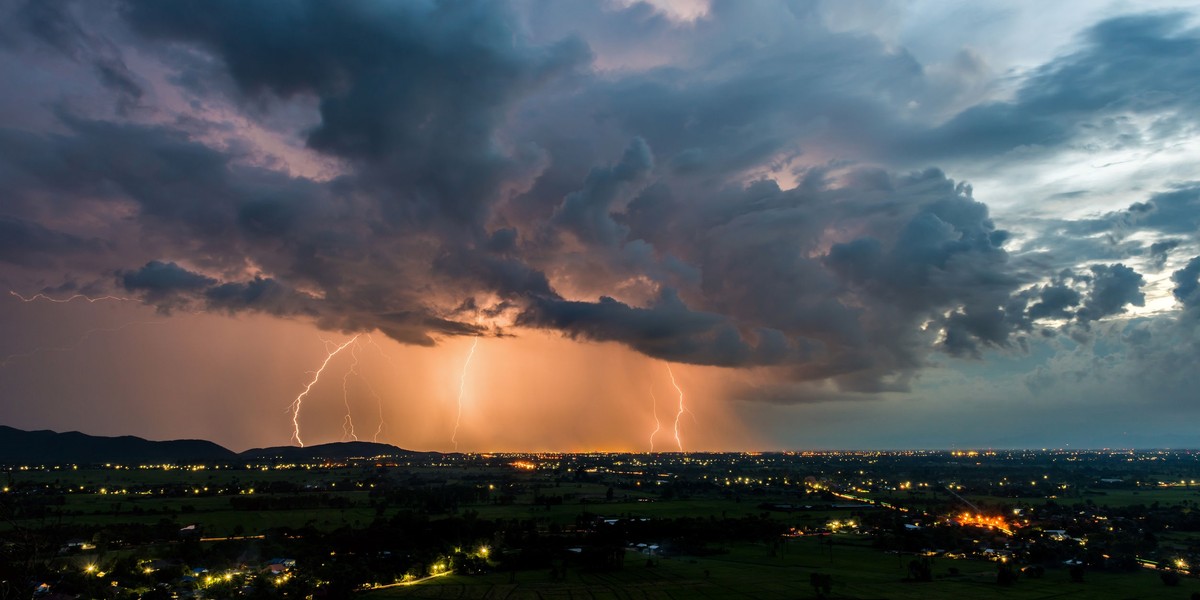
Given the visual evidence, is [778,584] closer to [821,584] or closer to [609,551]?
[821,584]

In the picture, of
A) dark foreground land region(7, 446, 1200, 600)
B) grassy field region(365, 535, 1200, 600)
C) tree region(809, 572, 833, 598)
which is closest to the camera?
tree region(809, 572, 833, 598)

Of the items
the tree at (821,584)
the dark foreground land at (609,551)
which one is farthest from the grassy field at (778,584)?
the tree at (821,584)

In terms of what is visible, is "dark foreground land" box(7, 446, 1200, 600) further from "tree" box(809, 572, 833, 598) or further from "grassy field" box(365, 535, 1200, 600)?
"grassy field" box(365, 535, 1200, 600)

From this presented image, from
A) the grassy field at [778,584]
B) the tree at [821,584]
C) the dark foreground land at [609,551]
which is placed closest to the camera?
the tree at [821,584]

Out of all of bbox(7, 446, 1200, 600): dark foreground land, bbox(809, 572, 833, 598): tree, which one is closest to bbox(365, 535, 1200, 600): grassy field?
bbox(7, 446, 1200, 600): dark foreground land

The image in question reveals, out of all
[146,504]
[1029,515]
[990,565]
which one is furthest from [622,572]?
[146,504]

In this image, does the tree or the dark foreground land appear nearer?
the tree

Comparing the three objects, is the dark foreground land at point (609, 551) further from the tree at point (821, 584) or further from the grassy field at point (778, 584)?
the grassy field at point (778, 584)

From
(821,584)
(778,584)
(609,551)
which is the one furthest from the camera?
(609,551)

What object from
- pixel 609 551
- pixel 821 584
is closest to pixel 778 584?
pixel 821 584
